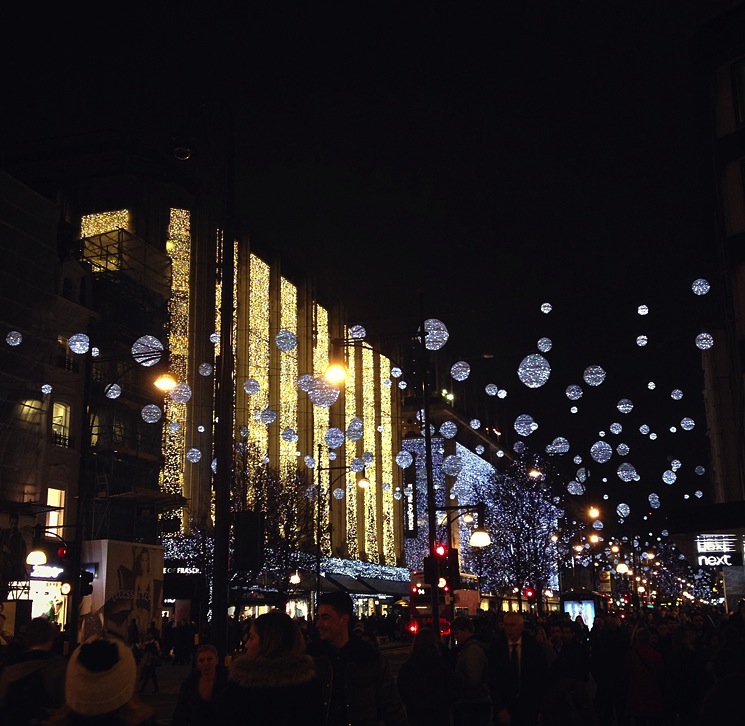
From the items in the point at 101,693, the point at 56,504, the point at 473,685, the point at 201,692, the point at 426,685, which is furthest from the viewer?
the point at 56,504

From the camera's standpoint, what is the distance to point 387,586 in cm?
6981

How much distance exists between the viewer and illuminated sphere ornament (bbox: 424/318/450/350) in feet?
80.9

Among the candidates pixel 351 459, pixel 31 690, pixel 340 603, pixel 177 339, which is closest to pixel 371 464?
pixel 351 459

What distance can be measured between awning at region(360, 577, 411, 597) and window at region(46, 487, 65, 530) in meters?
30.6

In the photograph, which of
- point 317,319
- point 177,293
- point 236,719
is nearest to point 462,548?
point 317,319

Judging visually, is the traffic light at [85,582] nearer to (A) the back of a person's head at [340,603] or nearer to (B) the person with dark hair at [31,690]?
(B) the person with dark hair at [31,690]

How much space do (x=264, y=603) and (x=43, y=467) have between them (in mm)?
19441

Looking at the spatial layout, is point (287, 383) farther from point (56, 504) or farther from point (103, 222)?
point (56, 504)

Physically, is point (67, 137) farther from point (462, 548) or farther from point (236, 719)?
point (462, 548)

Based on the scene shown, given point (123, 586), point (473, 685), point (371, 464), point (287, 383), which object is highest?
point (287, 383)

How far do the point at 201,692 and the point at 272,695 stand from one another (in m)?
2.56

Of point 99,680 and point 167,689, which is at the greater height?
Result: point 99,680

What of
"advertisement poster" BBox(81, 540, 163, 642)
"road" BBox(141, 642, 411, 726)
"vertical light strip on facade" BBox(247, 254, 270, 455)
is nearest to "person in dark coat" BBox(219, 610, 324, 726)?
"road" BBox(141, 642, 411, 726)

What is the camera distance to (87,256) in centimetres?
4819
